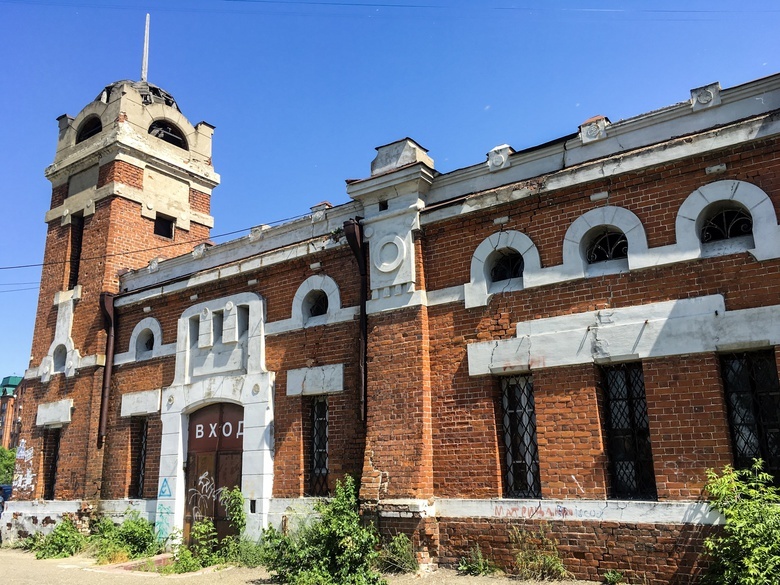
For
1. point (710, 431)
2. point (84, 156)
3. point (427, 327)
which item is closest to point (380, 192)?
point (427, 327)

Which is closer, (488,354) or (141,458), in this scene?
(488,354)

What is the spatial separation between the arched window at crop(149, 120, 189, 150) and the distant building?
7270 centimetres

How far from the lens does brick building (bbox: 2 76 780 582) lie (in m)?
7.94

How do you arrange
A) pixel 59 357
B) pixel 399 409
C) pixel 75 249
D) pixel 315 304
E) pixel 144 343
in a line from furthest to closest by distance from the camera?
pixel 75 249 < pixel 59 357 < pixel 144 343 < pixel 315 304 < pixel 399 409

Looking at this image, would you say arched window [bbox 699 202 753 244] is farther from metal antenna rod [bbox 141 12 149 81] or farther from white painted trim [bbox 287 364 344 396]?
metal antenna rod [bbox 141 12 149 81]

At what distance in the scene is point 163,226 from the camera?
17734 millimetres

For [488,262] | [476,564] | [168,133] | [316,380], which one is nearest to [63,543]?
[316,380]

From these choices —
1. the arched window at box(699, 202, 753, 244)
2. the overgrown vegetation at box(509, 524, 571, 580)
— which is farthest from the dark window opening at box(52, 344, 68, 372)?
the arched window at box(699, 202, 753, 244)

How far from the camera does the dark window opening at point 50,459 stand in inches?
631

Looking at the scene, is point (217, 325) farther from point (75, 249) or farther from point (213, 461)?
point (75, 249)

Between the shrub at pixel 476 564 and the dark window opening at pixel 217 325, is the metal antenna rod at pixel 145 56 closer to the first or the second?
the dark window opening at pixel 217 325

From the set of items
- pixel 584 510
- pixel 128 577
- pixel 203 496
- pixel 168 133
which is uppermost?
pixel 168 133

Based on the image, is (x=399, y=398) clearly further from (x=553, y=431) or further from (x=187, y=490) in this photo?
(x=187, y=490)

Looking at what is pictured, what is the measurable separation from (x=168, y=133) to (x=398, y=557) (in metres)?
13.4
